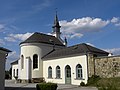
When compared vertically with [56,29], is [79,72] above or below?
below

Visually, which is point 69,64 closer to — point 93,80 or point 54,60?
point 54,60

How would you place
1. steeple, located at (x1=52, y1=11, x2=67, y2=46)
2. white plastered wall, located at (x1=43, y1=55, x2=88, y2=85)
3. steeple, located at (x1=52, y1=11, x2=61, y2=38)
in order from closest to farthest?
white plastered wall, located at (x1=43, y1=55, x2=88, y2=85) → steeple, located at (x1=52, y1=11, x2=67, y2=46) → steeple, located at (x1=52, y1=11, x2=61, y2=38)

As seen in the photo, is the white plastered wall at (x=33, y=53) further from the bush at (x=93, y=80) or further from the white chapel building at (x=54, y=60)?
the bush at (x=93, y=80)

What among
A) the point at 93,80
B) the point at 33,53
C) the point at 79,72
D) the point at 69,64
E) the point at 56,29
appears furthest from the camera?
the point at 56,29

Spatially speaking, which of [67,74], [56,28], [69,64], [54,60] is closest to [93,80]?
[69,64]

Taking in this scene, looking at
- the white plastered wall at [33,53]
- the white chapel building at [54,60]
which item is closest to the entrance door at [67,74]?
the white chapel building at [54,60]

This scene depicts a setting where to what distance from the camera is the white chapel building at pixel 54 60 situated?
90.4 ft

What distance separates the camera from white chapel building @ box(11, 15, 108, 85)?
90.4 ft

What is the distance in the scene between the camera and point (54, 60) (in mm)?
32812

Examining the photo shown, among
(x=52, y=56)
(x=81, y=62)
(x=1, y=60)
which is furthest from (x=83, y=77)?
(x=1, y=60)

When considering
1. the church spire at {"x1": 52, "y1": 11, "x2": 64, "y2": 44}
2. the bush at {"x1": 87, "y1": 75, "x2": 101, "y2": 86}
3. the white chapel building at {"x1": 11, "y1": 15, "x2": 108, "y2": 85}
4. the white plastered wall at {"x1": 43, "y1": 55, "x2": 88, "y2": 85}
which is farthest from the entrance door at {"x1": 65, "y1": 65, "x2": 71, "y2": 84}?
the church spire at {"x1": 52, "y1": 11, "x2": 64, "y2": 44}

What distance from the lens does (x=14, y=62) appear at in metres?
49.9

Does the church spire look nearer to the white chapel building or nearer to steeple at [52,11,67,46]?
steeple at [52,11,67,46]

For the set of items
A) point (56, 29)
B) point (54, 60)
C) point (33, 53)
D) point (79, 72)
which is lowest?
point (79, 72)
